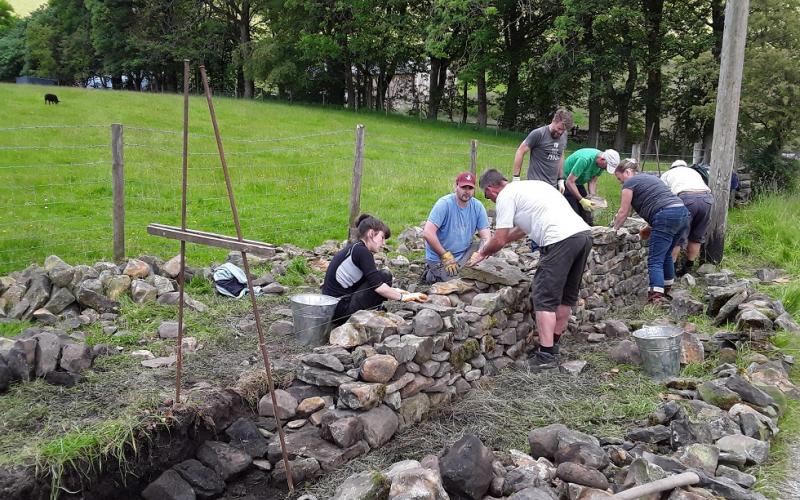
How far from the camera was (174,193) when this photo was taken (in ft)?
32.8

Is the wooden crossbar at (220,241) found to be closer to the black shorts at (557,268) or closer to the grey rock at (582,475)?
the grey rock at (582,475)

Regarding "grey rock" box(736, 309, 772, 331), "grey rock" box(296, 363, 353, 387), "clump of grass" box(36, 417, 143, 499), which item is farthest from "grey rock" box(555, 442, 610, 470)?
"grey rock" box(736, 309, 772, 331)

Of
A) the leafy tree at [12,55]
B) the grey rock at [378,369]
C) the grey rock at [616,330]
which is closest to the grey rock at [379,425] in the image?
the grey rock at [378,369]

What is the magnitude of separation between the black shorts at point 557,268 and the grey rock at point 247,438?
2478 mm

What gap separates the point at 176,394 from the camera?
12.4 ft

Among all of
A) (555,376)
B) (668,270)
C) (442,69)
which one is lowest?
(555,376)

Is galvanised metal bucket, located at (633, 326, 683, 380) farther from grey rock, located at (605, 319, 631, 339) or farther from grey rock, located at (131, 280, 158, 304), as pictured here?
grey rock, located at (131, 280, 158, 304)

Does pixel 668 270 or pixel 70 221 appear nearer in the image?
pixel 668 270

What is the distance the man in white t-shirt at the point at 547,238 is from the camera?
A: 201 inches

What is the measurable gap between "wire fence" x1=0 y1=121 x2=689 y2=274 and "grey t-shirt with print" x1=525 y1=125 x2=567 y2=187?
8.48 feet

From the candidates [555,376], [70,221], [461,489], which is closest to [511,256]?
[555,376]

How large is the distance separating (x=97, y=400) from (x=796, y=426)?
4.63 m

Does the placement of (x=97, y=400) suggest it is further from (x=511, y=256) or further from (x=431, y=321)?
(x=511, y=256)

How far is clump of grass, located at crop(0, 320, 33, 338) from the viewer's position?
206 inches
